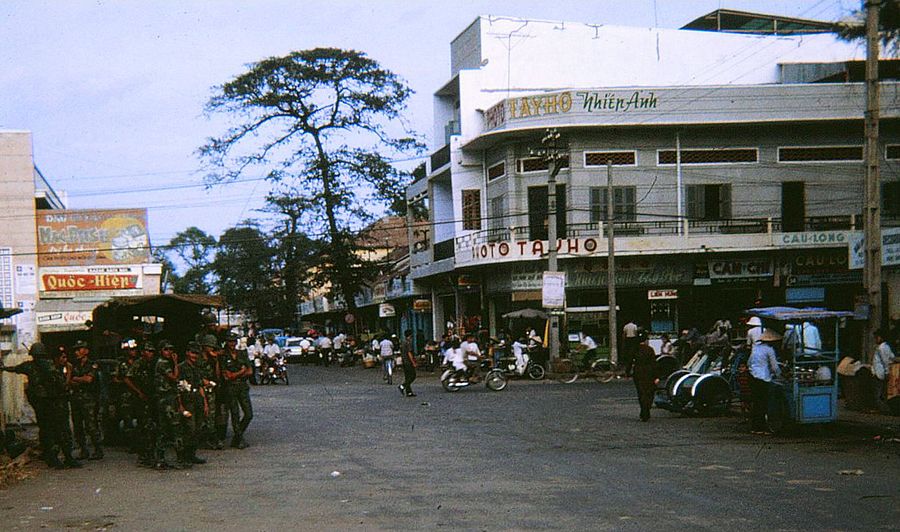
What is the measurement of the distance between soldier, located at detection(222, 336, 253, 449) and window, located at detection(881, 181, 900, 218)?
30.6 meters

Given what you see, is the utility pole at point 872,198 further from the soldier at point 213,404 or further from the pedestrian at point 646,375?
the soldier at point 213,404

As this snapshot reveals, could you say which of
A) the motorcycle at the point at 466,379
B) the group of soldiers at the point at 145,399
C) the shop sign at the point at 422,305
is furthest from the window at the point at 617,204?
the group of soldiers at the point at 145,399

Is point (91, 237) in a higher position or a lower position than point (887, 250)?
higher

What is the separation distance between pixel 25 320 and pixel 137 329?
25.9 metres

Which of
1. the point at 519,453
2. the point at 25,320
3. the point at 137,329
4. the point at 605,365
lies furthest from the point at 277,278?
the point at 519,453

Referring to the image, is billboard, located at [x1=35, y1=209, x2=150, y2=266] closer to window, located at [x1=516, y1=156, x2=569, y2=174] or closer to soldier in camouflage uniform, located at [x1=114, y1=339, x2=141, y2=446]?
window, located at [x1=516, y1=156, x2=569, y2=174]

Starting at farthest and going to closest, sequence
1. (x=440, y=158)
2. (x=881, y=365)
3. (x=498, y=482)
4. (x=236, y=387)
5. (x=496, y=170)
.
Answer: (x=440, y=158) < (x=496, y=170) < (x=881, y=365) < (x=236, y=387) < (x=498, y=482)

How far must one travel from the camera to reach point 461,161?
42.0 metres

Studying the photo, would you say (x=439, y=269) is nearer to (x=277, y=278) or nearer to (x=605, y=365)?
(x=605, y=365)

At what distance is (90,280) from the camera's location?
1652 inches

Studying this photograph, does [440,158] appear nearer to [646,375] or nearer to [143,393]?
[646,375]

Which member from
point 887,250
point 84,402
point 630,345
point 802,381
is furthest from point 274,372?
point 802,381

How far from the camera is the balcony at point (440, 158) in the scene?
43312 millimetres

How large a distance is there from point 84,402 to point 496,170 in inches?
1084
